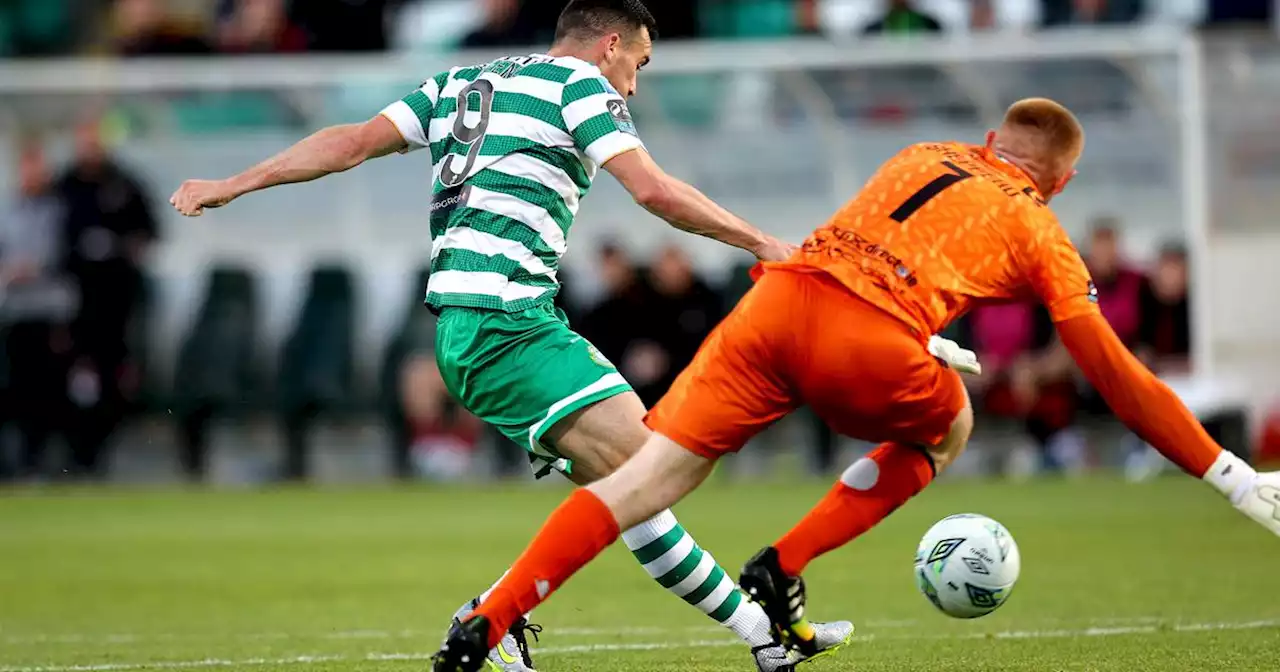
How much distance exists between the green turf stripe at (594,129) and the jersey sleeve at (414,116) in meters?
0.65

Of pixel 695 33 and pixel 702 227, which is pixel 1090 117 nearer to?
pixel 695 33

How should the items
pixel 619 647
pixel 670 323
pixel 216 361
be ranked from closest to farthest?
pixel 619 647 < pixel 670 323 < pixel 216 361

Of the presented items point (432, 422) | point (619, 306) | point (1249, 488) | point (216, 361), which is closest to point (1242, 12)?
point (619, 306)

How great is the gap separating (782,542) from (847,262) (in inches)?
38.7

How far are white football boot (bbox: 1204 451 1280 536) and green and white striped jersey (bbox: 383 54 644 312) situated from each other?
1.98 meters

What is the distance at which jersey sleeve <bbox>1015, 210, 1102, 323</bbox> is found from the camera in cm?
554

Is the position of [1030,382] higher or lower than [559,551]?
lower

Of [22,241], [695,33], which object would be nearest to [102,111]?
[22,241]

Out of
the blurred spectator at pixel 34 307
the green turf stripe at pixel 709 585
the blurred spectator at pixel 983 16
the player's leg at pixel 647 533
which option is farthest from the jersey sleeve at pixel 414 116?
the blurred spectator at pixel 983 16

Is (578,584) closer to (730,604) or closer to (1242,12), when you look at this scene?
(730,604)

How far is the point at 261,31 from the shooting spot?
61.1ft

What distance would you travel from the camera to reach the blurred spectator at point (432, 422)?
17172 mm

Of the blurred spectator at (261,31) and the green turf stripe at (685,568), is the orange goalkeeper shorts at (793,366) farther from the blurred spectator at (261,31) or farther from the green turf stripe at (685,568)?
the blurred spectator at (261,31)

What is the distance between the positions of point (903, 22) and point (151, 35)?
690cm
